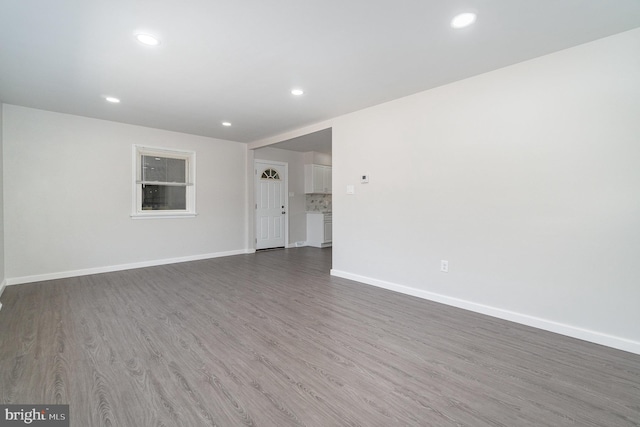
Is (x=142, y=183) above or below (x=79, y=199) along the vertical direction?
above

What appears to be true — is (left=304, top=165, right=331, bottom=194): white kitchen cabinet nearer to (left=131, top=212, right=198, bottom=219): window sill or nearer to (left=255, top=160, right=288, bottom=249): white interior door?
(left=255, top=160, right=288, bottom=249): white interior door

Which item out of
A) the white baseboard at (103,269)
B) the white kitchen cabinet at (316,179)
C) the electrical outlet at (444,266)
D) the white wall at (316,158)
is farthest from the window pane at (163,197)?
the electrical outlet at (444,266)

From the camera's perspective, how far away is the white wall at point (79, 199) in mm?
3988

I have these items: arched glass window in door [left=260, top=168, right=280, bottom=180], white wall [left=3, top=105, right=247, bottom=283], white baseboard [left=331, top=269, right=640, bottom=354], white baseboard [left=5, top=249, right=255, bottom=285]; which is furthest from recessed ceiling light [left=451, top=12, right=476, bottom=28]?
white baseboard [left=5, top=249, right=255, bottom=285]

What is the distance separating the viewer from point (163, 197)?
538 cm

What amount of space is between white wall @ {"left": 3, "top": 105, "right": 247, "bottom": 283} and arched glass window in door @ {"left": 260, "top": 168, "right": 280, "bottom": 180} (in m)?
1.42

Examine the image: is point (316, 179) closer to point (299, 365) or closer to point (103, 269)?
point (103, 269)

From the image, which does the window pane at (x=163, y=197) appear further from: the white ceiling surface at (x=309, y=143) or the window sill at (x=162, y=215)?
the white ceiling surface at (x=309, y=143)

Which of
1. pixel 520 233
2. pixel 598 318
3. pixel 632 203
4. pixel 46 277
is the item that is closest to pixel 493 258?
pixel 520 233

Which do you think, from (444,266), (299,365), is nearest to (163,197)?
(299,365)

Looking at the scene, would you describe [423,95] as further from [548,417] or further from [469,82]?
[548,417]

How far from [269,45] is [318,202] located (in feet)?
19.0

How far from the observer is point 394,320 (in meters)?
2.79

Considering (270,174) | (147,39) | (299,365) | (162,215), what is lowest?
(299,365)
